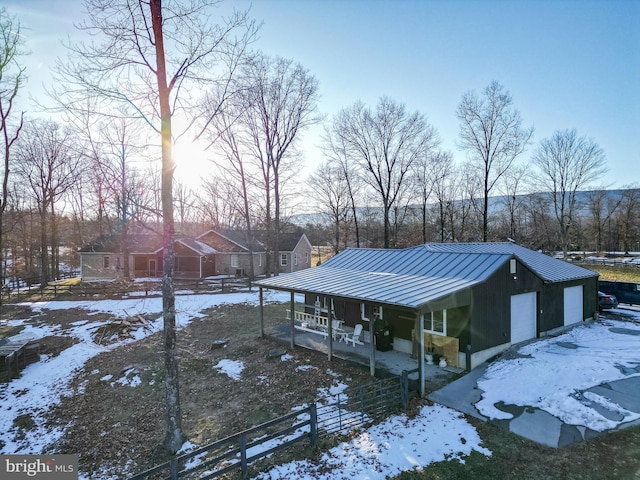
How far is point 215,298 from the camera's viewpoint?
81.5ft

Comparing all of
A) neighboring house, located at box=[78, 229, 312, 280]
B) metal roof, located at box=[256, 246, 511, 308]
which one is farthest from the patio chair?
neighboring house, located at box=[78, 229, 312, 280]

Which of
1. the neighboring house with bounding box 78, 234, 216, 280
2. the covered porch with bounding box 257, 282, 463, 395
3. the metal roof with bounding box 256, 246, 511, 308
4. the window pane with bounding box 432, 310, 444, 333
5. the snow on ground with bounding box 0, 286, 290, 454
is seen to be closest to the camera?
the snow on ground with bounding box 0, 286, 290, 454

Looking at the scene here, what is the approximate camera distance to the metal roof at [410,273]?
35.4 feet

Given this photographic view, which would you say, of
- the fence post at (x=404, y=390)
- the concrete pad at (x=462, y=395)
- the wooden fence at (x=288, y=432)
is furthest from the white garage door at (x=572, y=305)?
the fence post at (x=404, y=390)

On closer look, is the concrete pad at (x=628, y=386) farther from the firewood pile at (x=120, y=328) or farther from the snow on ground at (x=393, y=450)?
the firewood pile at (x=120, y=328)

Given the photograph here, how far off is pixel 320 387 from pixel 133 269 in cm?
3120

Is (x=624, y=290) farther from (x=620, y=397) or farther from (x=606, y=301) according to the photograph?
(x=620, y=397)

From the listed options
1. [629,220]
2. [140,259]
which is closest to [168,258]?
[140,259]

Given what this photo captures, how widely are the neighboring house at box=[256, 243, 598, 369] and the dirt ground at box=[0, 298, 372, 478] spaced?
8.82 ft

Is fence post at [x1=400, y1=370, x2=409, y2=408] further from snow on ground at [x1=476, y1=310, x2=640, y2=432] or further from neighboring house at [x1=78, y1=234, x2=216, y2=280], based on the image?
neighboring house at [x1=78, y1=234, x2=216, y2=280]

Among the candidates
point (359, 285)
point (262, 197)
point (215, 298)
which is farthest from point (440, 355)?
point (262, 197)

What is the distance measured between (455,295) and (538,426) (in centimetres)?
371

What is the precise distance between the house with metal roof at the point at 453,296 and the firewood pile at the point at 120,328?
27.7 ft

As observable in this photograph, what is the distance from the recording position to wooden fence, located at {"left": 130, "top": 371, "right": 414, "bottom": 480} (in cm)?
674
